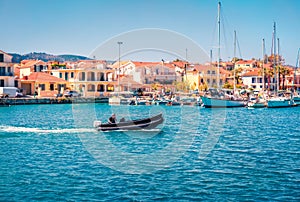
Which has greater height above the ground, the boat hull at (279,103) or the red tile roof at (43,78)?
the red tile roof at (43,78)

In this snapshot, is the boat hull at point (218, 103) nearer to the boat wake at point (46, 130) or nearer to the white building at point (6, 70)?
the boat wake at point (46, 130)

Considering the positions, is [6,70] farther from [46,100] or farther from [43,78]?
[43,78]

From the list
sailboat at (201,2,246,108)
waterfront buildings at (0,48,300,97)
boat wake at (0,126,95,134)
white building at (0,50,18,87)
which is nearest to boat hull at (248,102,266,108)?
sailboat at (201,2,246,108)

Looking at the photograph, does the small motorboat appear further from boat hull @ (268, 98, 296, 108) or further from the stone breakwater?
the stone breakwater

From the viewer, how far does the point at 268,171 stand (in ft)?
65.6

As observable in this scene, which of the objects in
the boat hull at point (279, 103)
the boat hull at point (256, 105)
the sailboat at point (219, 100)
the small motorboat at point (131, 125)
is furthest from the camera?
the boat hull at point (279, 103)

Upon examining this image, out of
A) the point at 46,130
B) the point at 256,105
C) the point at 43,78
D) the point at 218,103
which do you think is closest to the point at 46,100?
the point at 43,78

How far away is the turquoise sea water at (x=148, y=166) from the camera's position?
16.6m

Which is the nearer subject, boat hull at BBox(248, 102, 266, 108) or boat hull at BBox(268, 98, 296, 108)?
boat hull at BBox(248, 102, 266, 108)

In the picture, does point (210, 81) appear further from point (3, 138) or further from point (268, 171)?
point (268, 171)

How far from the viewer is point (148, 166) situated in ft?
69.4

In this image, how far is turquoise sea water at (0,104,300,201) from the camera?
653 inches

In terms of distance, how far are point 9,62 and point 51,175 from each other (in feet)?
196

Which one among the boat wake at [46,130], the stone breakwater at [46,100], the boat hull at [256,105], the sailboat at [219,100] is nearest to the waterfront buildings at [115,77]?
the stone breakwater at [46,100]
